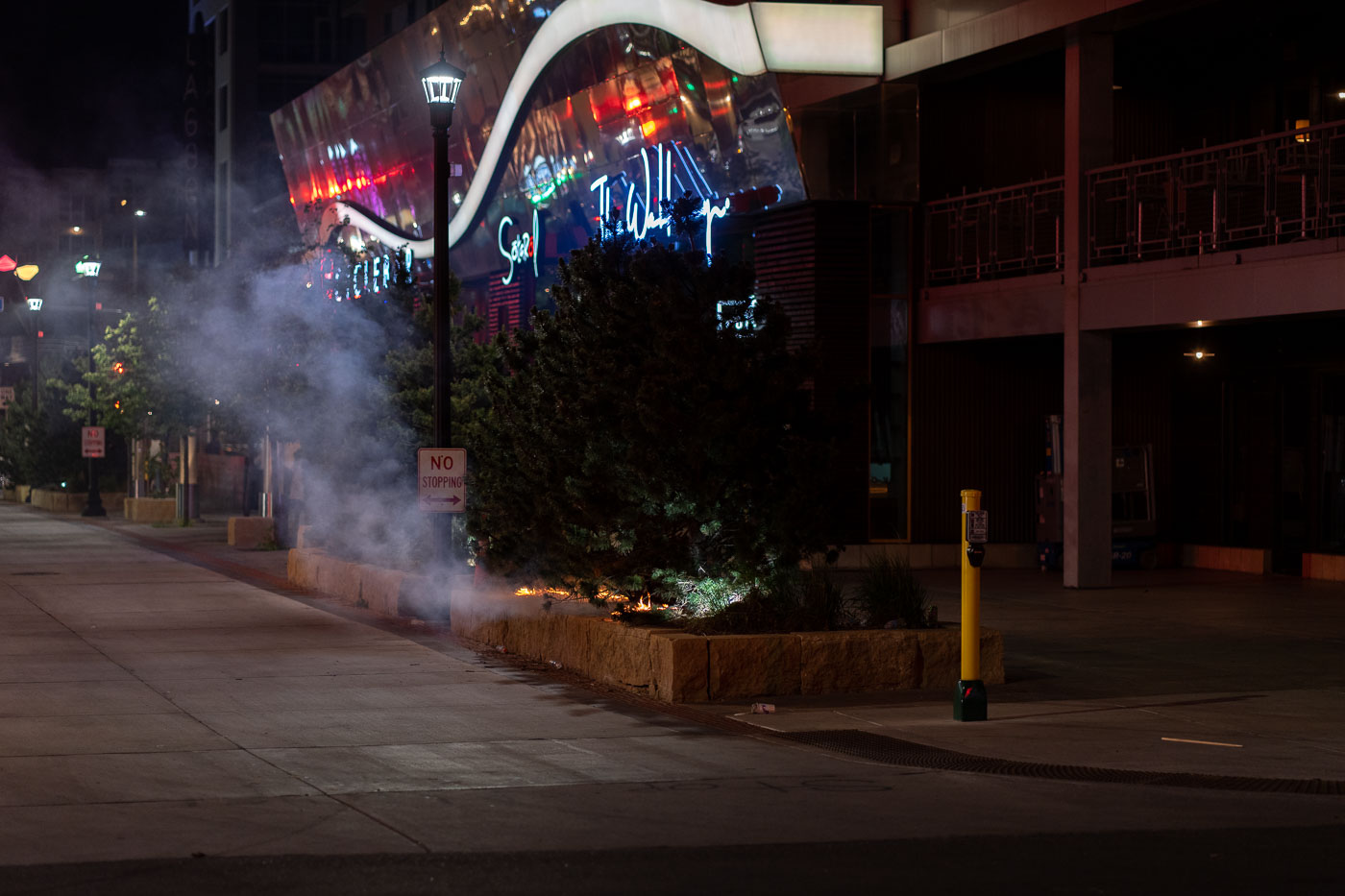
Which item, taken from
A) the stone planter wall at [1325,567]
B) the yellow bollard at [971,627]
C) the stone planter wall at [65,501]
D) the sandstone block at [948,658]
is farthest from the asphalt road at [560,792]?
the stone planter wall at [65,501]

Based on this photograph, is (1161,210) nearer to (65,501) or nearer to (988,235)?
(988,235)

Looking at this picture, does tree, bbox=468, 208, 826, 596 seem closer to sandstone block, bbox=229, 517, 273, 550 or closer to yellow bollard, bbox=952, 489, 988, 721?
yellow bollard, bbox=952, 489, 988, 721

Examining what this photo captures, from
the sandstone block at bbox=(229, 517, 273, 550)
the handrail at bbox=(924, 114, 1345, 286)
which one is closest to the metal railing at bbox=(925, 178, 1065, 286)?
the handrail at bbox=(924, 114, 1345, 286)

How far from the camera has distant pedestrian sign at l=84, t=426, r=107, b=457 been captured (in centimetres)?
4297

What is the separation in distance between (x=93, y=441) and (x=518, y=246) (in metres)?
16.6

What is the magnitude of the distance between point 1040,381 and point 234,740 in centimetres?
1732

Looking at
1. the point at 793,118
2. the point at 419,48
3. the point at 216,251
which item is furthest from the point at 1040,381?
the point at 216,251

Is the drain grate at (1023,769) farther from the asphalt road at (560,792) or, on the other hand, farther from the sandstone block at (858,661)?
the sandstone block at (858,661)

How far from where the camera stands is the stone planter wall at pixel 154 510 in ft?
132

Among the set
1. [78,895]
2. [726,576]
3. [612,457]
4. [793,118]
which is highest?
[793,118]

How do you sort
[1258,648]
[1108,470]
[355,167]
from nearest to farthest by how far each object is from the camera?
1. [1258,648]
2. [1108,470]
3. [355,167]

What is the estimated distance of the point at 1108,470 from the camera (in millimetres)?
21594

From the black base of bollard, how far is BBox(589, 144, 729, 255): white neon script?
14.5 meters

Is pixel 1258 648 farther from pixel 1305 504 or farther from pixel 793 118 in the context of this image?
pixel 793 118
